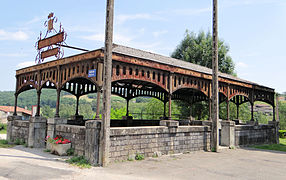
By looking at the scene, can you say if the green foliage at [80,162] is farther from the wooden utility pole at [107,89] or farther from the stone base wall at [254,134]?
the stone base wall at [254,134]

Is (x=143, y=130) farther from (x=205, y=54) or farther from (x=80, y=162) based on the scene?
(x=205, y=54)

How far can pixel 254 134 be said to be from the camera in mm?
17797

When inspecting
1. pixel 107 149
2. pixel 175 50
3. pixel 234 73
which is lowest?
pixel 107 149

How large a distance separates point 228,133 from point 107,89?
9.91 m

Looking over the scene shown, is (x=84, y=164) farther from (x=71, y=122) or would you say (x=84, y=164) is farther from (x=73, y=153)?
(x=71, y=122)

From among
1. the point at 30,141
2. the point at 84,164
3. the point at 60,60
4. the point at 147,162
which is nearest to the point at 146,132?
the point at 147,162

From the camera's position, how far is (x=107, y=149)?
8617 millimetres

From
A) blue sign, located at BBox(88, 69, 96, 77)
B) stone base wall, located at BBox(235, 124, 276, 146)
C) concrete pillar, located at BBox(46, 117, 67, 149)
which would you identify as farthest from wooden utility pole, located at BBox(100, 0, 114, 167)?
stone base wall, located at BBox(235, 124, 276, 146)

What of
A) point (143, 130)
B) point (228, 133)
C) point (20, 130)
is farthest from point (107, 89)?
point (228, 133)

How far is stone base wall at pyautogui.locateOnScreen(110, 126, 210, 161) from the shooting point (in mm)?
9344

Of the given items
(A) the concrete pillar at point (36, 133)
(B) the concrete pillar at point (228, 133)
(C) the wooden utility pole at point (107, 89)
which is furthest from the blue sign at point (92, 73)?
(B) the concrete pillar at point (228, 133)

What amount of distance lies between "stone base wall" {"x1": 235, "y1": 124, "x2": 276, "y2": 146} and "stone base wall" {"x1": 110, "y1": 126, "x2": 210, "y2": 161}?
372 centimetres

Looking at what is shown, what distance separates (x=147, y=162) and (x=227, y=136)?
25.6ft

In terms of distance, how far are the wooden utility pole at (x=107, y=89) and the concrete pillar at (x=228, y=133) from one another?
957 centimetres
